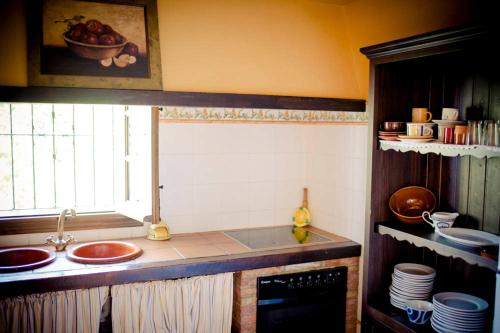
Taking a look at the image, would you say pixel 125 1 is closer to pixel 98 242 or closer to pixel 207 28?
pixel 207 28

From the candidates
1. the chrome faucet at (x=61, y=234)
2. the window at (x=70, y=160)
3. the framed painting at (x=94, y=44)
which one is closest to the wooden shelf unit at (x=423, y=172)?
the framed painting at (x=94, y=44)

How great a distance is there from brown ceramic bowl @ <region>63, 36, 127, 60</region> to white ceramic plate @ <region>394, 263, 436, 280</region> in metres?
2.10

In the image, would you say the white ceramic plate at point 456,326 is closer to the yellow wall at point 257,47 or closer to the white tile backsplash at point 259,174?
the white tile backsplash at point 259,174

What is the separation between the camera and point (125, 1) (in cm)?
282

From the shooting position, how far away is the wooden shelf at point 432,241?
2.20m

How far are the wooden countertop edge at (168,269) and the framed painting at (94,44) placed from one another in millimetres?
1047

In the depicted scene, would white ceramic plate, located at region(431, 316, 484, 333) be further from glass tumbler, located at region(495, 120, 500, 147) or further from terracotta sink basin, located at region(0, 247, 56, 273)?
terracotta sink basin, located at region(0, 247, 56, 273)

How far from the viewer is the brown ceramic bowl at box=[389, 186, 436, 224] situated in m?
2.89

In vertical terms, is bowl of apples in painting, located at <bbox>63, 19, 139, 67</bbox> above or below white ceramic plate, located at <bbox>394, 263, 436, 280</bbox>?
above

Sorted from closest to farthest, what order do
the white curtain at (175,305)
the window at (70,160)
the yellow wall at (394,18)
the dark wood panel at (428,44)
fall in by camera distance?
1. the dark wood panel at (428,44)
2. the yellow wall at (394,18)
3. the white curtain at (175,305)
4. the window at (70,160)

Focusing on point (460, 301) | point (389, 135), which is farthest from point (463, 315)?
point (389, 135)

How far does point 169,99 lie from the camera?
9.41ft

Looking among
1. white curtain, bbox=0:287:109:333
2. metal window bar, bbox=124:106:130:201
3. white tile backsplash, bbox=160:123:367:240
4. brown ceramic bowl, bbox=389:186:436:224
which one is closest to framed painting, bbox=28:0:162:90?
metal window bar, bbox=124:106:130:201

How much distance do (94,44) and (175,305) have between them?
1632 mm
